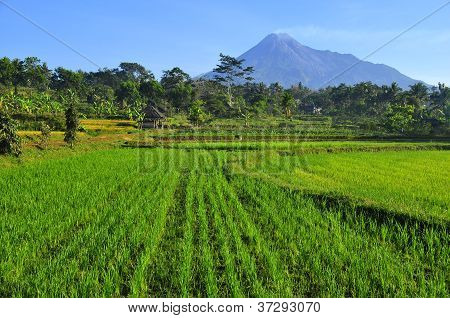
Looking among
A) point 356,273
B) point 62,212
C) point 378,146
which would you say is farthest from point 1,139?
point 378,146

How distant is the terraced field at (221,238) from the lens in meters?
4.22

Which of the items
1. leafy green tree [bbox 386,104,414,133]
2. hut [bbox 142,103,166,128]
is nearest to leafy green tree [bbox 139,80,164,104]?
hut [bbox 142,103,166,128]

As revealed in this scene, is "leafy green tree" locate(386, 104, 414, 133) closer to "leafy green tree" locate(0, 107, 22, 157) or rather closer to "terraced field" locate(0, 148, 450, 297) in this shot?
"terraced field" locate(0, 148, 450, 297)

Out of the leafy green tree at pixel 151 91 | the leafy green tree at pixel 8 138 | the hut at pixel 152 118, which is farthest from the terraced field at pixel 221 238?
the leafy green tree at pixel 151 91

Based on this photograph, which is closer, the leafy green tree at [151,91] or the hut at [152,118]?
the hut at [152,118]

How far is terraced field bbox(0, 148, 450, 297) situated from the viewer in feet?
13.8

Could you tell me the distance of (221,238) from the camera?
5.82 meters

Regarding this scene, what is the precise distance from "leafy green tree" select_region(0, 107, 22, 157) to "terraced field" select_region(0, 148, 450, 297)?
13.1ft

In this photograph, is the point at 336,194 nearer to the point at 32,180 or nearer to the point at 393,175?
the point at 393,175

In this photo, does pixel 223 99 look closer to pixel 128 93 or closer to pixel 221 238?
pixel 128 93

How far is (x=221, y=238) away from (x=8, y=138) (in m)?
12.1

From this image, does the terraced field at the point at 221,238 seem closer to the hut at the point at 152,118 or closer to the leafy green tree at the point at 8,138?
the leafy green tree at the point at 8,138

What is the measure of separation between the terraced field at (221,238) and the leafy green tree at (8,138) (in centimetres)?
400

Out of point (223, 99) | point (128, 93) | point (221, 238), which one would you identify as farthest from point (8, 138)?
point (223, 99)
